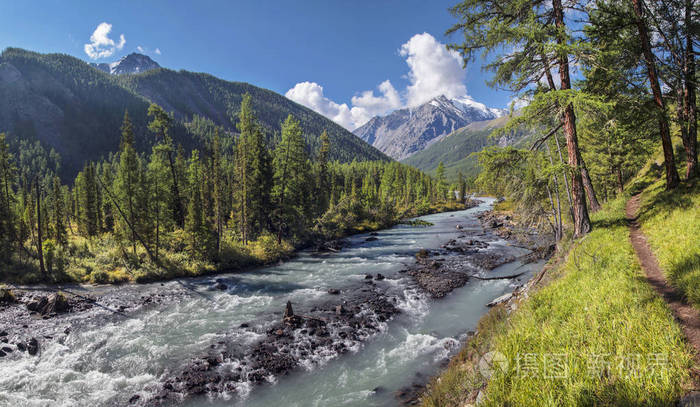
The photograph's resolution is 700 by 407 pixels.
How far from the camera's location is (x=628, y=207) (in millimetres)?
15398

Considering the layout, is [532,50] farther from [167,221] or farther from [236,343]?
[167,221]

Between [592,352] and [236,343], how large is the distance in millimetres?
14529

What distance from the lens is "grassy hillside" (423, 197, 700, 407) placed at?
3.75 m

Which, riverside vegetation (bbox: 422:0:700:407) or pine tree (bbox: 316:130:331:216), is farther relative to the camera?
pine tree (bbox: 316:130:331:216)

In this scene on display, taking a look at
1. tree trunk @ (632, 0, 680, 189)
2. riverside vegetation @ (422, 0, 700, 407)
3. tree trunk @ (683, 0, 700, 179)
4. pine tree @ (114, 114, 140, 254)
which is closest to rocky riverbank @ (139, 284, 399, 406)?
riverside vegetation @ (422, 0, 700, 407)

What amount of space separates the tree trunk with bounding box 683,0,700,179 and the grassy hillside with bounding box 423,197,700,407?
8604 mm

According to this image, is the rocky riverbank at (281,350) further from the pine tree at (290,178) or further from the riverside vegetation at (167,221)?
the pine tree at (290,178)

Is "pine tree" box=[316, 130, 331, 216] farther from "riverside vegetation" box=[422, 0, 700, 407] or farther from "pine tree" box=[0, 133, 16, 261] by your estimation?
"riverside vegetation" box=[422, 0, 700, 407]

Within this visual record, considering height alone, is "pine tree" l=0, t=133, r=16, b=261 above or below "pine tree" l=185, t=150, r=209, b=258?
above

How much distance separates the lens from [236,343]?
570 inches

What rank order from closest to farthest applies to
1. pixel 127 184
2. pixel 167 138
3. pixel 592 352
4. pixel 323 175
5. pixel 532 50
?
pixel 592 352
pixel 532 50
pixel 127 184
pixel 167 138
pixel 323 175

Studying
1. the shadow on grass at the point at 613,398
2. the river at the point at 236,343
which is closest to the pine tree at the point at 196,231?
the river at the point at 236,343

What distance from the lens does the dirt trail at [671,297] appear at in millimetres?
4415

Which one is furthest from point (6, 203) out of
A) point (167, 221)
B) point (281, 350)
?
point (281, 350)
